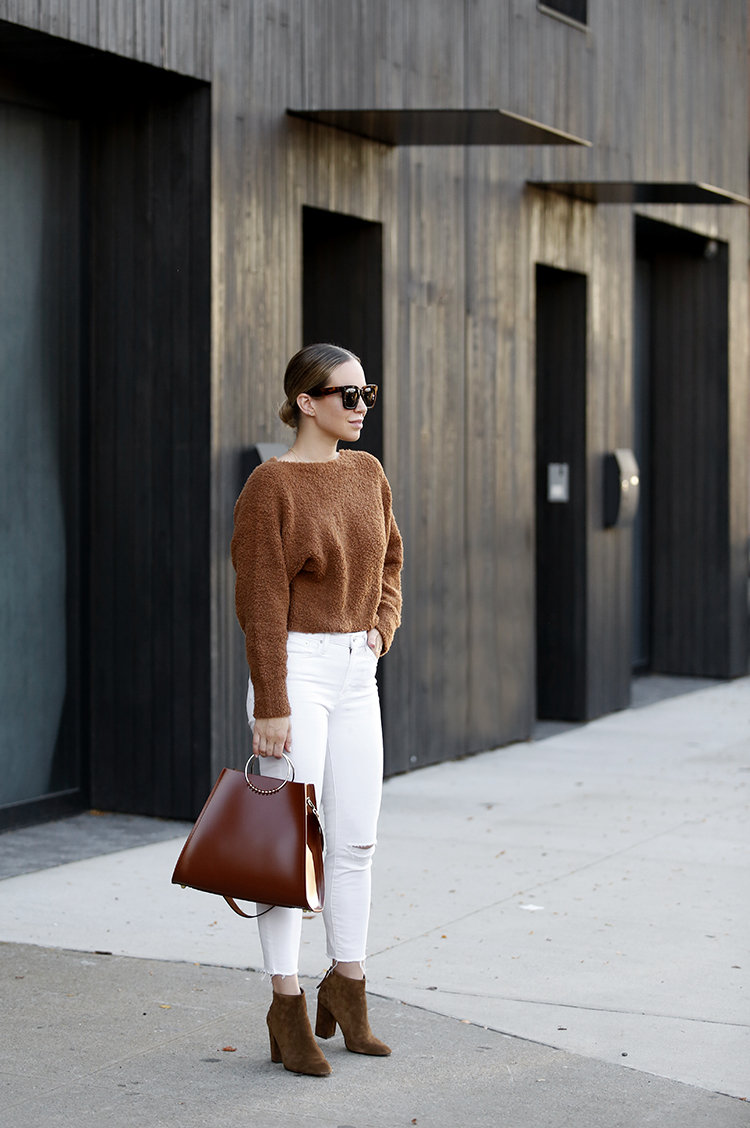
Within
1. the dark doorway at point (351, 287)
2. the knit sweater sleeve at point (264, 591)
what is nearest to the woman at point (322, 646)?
the knit sweater sleeve at point (264, 591)

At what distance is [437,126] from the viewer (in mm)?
8766

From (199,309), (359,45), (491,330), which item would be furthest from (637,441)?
(199,309)

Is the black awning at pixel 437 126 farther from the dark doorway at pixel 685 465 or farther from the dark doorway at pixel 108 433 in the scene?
the dark doorway at pixel 685 465

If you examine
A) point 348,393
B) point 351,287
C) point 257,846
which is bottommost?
point 257,846

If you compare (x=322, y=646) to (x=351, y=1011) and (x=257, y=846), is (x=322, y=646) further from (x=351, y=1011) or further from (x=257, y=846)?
(x=351, y=1011)

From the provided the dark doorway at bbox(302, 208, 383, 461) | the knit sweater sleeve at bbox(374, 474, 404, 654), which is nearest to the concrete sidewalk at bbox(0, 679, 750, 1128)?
the knit sweater sleeve at bbox(374, 474, 404, 654)

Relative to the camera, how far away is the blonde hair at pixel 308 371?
14.6 feet

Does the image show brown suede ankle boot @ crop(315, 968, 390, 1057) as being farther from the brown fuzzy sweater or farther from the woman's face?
the woman's face

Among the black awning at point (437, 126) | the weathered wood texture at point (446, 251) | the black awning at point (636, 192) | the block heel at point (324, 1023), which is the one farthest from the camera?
the black awning at point (636, 192)

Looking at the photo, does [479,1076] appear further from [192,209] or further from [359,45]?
[359,45]

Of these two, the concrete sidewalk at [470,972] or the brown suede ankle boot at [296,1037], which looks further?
the brown suede ankle boot at [296,1037]

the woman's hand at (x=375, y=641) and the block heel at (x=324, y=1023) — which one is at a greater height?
the woman's hand at (x=375, y=641)

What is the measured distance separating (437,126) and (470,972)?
5.05 m

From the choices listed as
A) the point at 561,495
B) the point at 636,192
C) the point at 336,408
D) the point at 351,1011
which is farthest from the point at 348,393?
the point at 561,495
